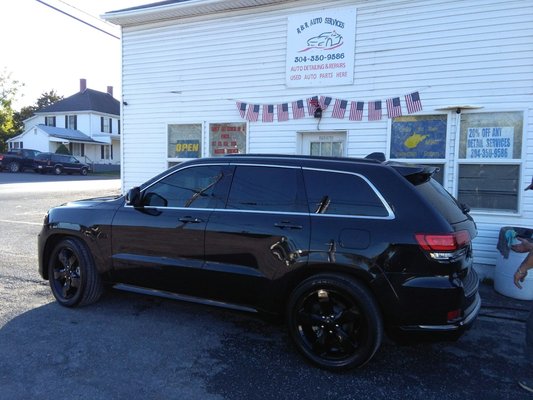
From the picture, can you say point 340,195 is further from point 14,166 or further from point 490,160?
point 14,166

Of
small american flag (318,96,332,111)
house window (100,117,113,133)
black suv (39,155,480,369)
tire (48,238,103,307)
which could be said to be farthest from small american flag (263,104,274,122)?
→ house window (100,117,113,133)

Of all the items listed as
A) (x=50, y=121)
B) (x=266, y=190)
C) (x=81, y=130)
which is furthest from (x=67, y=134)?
(x=266, y=190)

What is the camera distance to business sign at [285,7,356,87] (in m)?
7.16

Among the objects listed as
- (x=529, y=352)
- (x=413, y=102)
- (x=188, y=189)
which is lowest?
(x=529, y=352)

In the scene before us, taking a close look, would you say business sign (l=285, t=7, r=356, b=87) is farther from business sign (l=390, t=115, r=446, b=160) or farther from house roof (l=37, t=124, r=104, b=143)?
house roof (l=37, t=124, r=104, b=143)

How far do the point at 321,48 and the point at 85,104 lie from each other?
44.8 m

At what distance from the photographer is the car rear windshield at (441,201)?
3352 mm

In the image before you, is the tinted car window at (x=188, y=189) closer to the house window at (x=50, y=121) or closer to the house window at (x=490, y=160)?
the house window at (x=490, y=160)

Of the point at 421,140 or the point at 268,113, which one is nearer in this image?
the point at 421,140

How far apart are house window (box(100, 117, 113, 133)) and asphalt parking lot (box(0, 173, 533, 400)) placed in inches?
1779

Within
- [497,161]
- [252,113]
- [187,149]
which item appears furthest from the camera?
[187,149]

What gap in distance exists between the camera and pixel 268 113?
7.85 metres

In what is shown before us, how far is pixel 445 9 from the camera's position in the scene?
6.51 meters

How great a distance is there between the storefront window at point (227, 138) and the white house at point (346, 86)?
22 mm
